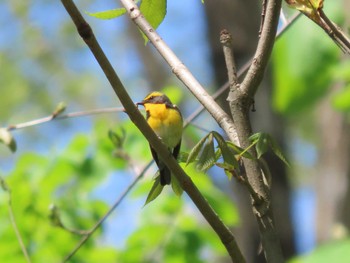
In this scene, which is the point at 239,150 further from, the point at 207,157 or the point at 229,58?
the point at 229,58

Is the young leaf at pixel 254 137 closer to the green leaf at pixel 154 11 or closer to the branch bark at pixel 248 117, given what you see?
the branch bark at pixel 248 117

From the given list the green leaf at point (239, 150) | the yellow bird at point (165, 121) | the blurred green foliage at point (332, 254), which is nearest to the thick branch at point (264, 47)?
the green leaf at point (239, 150)

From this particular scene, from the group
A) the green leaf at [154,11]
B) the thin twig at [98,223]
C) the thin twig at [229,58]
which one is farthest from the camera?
the thin twig at [98,223]

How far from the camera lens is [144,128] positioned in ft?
4.10

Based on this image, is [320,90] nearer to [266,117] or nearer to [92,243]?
[92,243]

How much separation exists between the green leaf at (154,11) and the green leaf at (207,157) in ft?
1.03

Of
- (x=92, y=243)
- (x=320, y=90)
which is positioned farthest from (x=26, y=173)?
(x=320, y=90)

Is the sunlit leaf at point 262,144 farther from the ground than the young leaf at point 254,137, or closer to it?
closer to it

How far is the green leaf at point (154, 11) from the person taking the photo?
151cm

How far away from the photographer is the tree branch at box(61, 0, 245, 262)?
1164 mm

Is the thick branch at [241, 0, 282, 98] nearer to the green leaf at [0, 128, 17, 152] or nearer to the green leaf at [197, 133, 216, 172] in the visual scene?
the green leaf at [197, 133, 216, 172]

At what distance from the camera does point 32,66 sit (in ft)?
46.5

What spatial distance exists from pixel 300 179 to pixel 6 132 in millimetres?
11639

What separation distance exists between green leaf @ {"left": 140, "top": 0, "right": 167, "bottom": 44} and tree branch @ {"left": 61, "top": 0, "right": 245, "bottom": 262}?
13.8 inches
